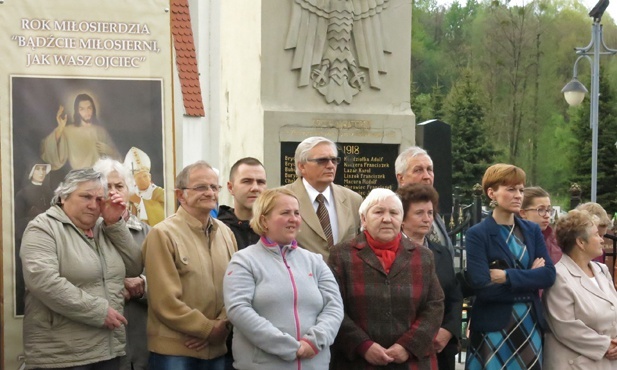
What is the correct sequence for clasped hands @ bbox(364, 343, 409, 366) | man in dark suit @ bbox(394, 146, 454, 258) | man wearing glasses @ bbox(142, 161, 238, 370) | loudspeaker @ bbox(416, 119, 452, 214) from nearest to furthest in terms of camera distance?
man wearing glasses @ bbox(142, 161, 238, 370) < clasped hands @ bbox(364, 343, 409, 366) < man in dark suit @ bbox(394, 146, 454, 258) < loudspeaker @ bbox(416, 119, 452, 214)

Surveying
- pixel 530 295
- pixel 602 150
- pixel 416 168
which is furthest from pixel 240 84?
pixel 602 150

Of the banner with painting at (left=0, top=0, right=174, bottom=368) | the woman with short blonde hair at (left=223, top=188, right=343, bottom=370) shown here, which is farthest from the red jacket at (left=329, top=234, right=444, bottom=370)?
the banner with painting at (left=0, top=0, right=174, bottom=368)

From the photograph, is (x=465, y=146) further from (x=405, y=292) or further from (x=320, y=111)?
(x=405, y=292)

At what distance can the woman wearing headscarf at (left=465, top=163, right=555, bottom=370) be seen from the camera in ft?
20.6

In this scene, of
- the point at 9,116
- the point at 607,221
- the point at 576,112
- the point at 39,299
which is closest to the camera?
the point at 39,299

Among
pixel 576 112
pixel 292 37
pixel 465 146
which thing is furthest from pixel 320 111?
pixel 576 112

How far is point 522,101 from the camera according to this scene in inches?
1580

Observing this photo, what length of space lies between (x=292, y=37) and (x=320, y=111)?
80 centimetres

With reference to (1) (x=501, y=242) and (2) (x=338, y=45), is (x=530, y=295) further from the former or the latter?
(2) (x=338, y=45)

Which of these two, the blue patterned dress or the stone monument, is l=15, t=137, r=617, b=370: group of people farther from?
the stone monument

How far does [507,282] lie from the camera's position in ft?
20.4

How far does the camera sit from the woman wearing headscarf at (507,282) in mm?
6266

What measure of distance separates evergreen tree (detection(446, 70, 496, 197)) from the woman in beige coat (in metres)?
27.3

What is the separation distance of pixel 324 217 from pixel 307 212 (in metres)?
0.13
